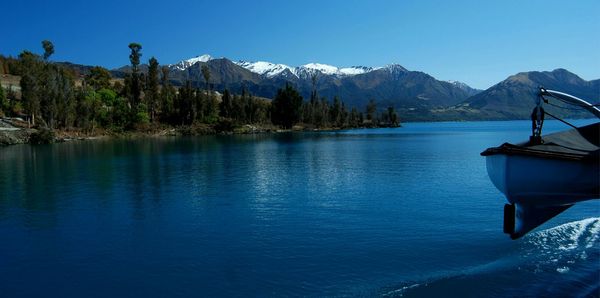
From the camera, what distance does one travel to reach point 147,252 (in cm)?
1952

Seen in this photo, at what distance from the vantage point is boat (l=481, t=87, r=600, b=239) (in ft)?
38.5

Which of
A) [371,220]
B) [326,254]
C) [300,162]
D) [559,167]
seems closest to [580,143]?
[559,167]

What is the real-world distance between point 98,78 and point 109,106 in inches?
1440

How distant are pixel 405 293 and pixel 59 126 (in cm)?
13388

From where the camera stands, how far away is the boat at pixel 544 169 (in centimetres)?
1175

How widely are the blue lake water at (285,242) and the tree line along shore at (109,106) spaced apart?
89755 millimetres

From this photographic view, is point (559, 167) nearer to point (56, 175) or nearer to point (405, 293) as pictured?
point (405, 293)

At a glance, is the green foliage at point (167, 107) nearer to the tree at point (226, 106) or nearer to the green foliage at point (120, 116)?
the green foliage at point (120, 116)

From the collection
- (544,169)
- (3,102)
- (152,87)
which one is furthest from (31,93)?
(544,169)

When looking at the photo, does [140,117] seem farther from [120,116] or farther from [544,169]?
[544,169]

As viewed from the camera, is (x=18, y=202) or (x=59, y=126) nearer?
(x=18, y=202)

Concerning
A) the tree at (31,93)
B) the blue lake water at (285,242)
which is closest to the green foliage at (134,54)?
the tree at (31,93)

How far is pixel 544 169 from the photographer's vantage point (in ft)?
39.4

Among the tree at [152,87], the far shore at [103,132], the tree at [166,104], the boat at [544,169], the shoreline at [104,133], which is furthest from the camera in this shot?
the tree at [166,104]
